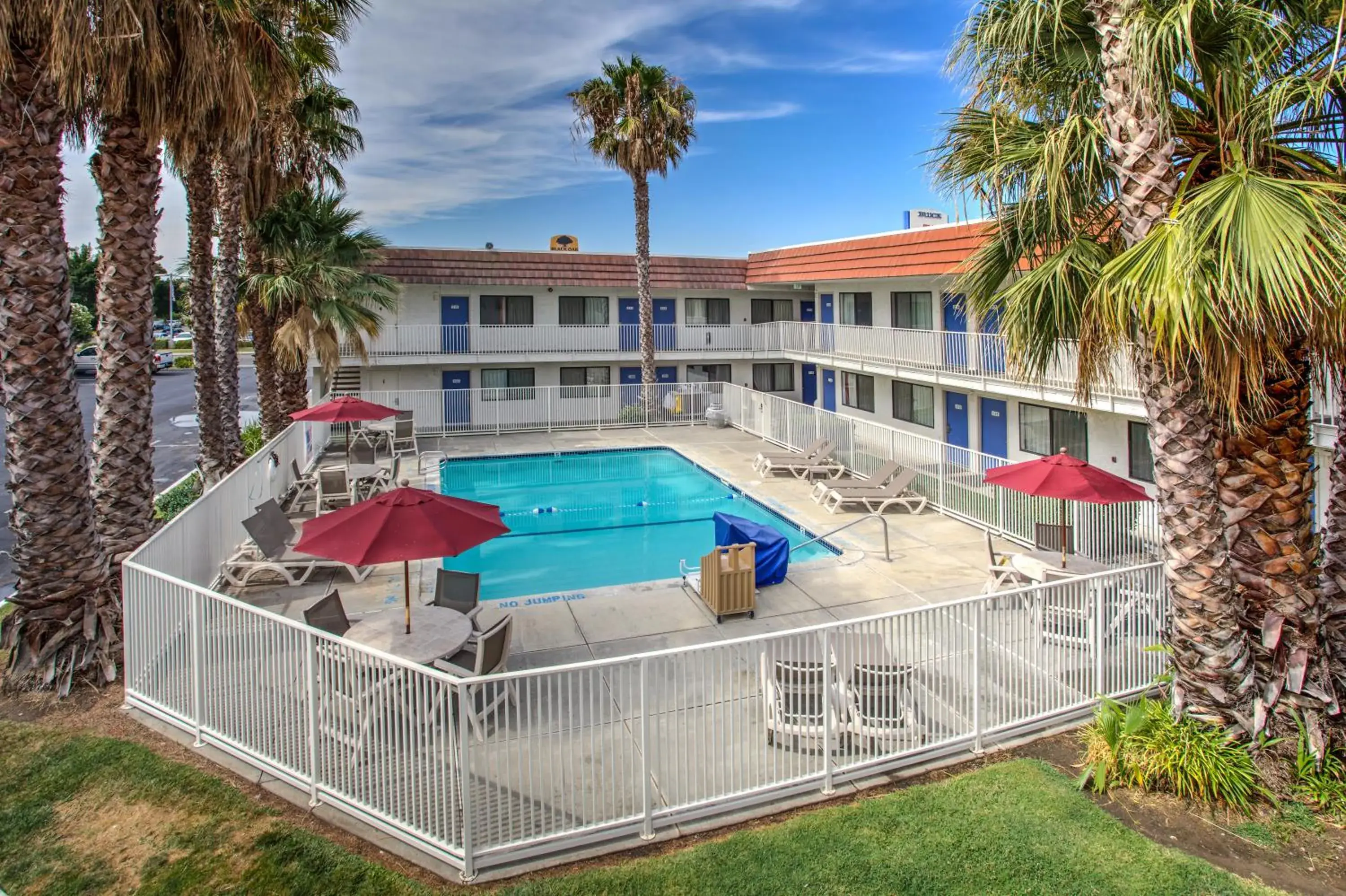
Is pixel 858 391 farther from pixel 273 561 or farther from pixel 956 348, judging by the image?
pixel 273 561

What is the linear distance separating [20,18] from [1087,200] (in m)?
10.4

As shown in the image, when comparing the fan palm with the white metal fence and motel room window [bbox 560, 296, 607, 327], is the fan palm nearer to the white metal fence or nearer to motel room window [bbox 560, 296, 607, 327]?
the white metal fence

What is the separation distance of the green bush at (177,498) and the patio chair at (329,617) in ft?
25.9

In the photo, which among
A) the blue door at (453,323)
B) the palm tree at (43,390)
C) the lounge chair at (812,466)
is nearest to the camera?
the palm tree at (43,390)

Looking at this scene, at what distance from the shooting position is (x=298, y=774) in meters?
6.46

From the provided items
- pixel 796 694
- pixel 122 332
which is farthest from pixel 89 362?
pixel 796 694

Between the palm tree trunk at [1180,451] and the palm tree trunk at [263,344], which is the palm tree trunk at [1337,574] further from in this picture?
the palm tree trunk at [263,344]

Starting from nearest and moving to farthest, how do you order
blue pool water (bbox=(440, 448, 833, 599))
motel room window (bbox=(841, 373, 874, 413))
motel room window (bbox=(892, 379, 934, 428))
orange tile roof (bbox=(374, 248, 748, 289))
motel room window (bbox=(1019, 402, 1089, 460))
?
blue pool water (bbox=(440, 448, 833, 599)) → motel room window (bbox=(1019, 402, 1089, 460)) → motel room window (bbox=(892, 379, 934, 428)) → motel room window (bbox=(841, 373, 874, 413)) → orange tile roof (bbox=(374, 248, 748, 289))

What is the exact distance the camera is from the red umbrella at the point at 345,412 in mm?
16359

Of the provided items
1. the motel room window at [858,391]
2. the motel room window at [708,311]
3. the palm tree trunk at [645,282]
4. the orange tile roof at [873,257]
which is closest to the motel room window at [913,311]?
the orange tile roof at [873,257]

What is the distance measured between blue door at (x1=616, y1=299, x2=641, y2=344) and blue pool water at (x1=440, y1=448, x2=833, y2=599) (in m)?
6.97

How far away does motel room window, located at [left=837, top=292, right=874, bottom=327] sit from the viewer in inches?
1054

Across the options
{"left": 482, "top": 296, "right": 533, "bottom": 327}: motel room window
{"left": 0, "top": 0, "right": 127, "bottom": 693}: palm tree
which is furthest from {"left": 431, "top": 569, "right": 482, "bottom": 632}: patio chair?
{"left": 482, "top": 296, "right": 533, "bottom": 327}: motel room window

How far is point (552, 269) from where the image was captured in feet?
99.1
